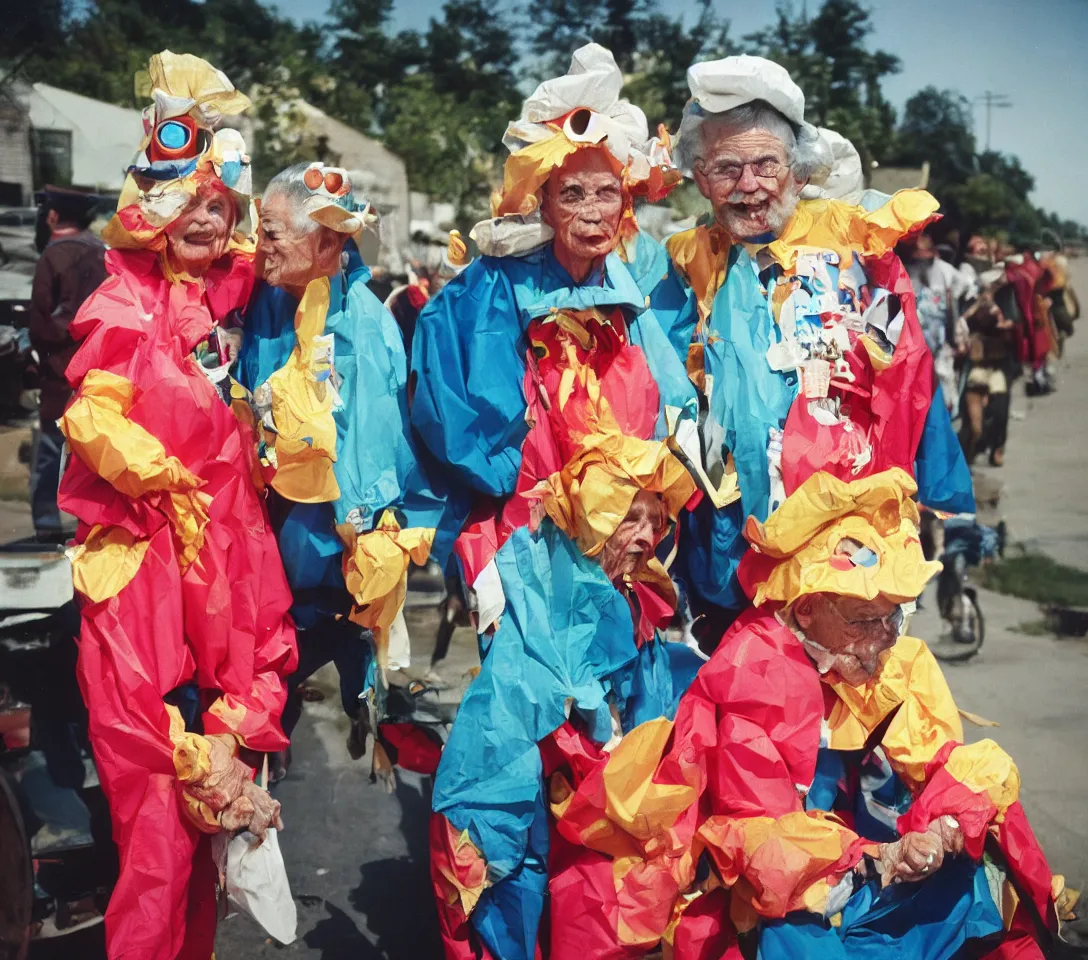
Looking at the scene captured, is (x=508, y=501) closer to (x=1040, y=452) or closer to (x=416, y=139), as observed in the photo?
(x=1040, y=452)

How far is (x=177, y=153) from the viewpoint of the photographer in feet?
10.1

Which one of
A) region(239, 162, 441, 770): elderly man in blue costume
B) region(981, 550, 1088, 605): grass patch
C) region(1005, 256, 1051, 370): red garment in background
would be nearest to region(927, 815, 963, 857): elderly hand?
region(239, 162, 441, 770): elderly man in blue costume

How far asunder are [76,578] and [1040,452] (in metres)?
11.3

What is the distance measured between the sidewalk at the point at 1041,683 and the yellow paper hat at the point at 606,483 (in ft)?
7.21

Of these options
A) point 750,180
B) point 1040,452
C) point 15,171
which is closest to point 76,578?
point 750,180

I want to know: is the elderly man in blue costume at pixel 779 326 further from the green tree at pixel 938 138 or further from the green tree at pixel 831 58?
the green tree at pixel 938 138

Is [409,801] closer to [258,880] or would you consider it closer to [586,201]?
[258,880]

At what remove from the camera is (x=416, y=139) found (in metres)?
14.4

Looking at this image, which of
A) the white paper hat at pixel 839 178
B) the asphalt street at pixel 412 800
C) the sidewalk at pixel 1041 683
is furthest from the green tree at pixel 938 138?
the white paper hat at pixel 839 178

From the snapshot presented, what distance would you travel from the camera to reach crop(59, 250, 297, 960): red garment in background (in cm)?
287

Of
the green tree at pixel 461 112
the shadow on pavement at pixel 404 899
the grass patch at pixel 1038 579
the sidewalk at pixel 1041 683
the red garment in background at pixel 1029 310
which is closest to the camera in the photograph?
the shadow on pavement at pixel 404 899

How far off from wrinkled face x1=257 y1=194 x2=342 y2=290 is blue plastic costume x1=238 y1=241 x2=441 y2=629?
69mm

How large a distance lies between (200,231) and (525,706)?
1.42m

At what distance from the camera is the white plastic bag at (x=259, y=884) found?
116 inches
